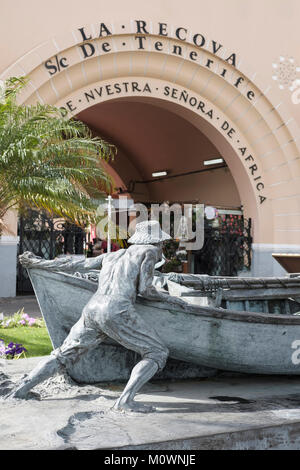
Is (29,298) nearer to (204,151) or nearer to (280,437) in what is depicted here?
(280,437)

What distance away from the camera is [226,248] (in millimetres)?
16281

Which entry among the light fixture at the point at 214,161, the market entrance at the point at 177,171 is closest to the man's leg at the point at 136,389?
the market entrance at the point at 177,171

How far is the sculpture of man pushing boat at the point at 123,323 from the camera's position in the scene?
15.0 ft

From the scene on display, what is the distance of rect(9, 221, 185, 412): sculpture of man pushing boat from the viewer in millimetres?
4574

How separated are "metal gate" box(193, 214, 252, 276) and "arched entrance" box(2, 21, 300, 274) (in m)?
0.52

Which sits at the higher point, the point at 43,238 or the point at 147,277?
the point at 43,238

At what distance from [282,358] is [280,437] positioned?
4.51 feet

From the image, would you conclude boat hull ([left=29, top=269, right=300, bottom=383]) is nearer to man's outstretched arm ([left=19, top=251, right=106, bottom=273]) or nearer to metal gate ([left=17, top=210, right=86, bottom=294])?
man's outstretched arm ([left=19, top=251, right=106, bottom=273])

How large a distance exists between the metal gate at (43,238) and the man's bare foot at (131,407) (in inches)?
367

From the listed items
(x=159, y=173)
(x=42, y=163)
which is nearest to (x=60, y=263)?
(x=42, y=163)

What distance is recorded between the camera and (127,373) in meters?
5.43

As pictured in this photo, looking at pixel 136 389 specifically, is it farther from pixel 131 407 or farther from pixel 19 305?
pixel 19 305

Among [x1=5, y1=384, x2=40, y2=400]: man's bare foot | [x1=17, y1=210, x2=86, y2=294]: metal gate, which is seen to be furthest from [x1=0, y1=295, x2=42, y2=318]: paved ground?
[x1=5, y1=384, x2=40, y2=400]: man's bare foot

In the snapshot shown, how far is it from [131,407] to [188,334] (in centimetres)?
106
